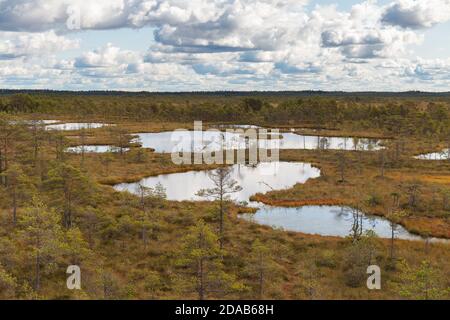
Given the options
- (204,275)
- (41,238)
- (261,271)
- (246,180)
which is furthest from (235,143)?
(41,238)

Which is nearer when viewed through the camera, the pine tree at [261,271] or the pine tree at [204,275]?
the pine tree at [204,275]

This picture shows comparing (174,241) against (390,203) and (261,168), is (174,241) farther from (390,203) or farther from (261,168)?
(261,168)

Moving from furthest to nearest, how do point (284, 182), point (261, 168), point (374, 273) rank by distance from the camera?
point (261, 168) < point (284, 182) < point (374, 273)

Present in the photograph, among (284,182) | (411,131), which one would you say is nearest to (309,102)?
(411,131)

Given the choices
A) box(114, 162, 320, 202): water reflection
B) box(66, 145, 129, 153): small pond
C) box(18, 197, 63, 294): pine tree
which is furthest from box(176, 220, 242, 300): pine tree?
box(66, 145, 129, 153): small pond

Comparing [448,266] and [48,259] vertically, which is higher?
[48,259]

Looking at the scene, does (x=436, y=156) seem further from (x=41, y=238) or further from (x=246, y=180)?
(x=41, y=238)

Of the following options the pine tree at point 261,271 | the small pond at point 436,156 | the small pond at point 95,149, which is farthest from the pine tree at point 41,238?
the small pond at point 436,156

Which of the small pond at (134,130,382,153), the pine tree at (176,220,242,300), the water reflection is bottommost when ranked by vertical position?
the water reflection

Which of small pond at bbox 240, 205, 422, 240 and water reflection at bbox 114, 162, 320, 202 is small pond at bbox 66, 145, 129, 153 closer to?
water reflection at bbox 114, 162, 320, 202

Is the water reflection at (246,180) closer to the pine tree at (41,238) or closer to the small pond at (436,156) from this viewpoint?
the small pond at (436,156)

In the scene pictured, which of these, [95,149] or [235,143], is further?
[235,143]
